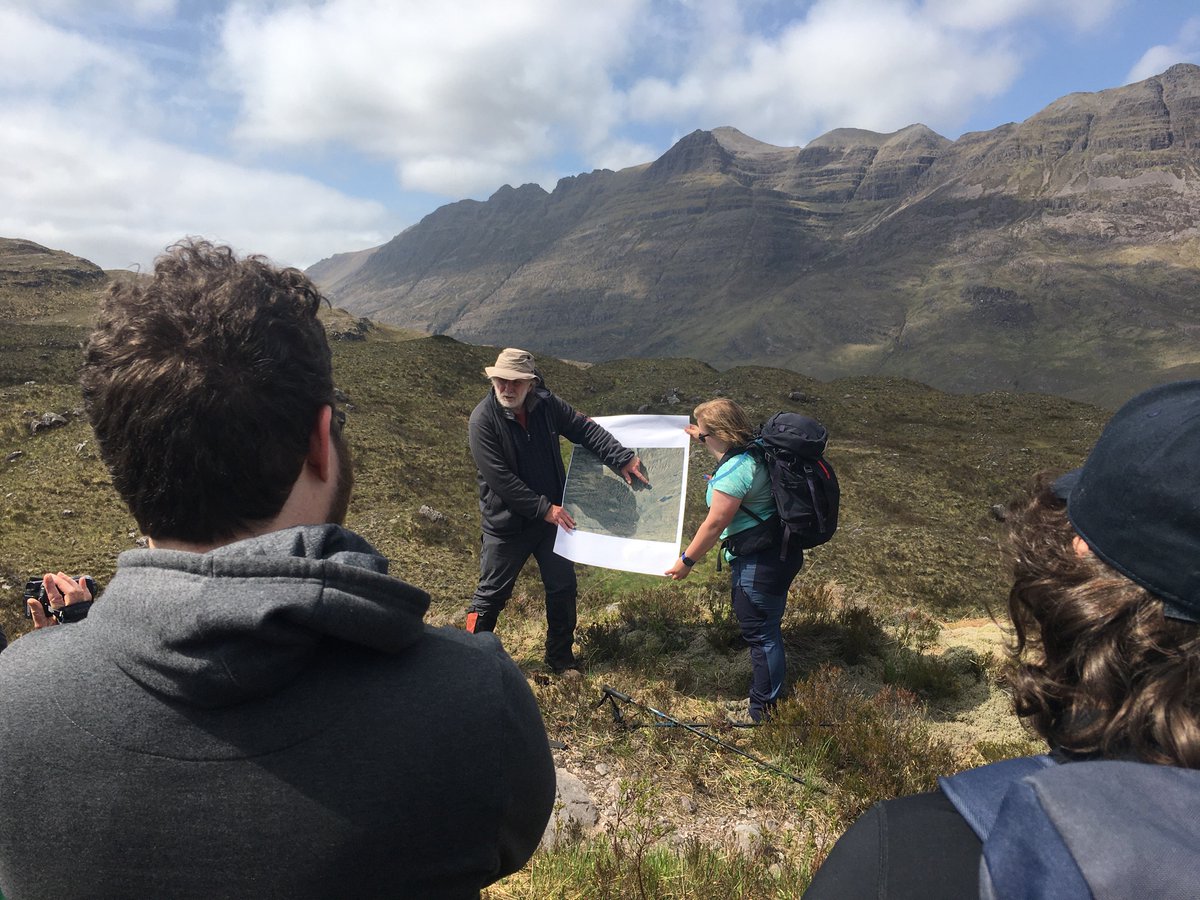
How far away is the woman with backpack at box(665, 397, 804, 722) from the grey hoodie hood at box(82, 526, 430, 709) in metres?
3.52

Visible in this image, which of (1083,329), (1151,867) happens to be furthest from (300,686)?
(1083,329)

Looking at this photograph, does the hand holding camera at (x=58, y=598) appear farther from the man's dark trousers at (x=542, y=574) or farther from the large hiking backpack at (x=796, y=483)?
the large hiking backpack at (x=796, y=483)

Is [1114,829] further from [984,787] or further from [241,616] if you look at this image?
[241,616]

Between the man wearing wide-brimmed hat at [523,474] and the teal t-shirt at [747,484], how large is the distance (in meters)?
0.91

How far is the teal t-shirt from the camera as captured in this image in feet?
14.9

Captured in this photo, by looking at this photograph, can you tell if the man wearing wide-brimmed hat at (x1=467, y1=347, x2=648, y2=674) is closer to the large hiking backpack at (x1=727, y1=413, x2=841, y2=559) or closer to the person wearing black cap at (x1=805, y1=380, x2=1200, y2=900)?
the large hiking backpack at (x1=727, y1=413, x2=841, y2=559)

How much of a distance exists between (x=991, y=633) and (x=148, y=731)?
7.23 meters

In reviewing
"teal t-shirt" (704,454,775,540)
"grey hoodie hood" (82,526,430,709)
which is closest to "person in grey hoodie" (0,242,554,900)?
"grey hoodie hood" (82,526,430,709)

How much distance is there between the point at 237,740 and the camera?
1.17m

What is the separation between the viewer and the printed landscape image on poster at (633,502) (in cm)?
499

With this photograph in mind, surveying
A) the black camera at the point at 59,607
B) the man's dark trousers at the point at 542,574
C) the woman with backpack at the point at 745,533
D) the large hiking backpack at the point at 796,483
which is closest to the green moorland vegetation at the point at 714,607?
the man's dark trousers at the point at 542,574

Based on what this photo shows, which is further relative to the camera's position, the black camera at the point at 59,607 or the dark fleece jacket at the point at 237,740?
the black camera at the point at 59,607

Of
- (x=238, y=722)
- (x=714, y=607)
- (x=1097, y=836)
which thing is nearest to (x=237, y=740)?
(x=238, y=722)

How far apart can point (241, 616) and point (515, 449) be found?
4188mm
